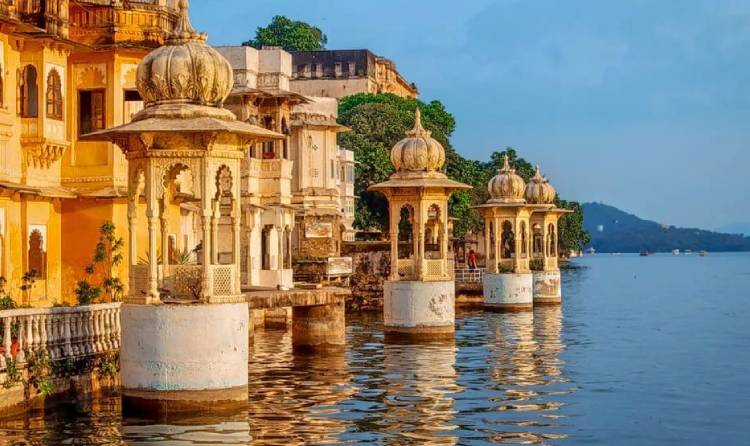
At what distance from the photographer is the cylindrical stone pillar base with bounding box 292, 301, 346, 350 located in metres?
35.0

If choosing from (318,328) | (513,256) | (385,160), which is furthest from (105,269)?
(385,160)

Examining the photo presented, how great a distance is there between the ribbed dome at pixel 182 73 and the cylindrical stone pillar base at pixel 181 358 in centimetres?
386

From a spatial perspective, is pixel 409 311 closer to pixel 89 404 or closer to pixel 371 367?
pixel 371 367

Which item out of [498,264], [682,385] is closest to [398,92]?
[498,264]

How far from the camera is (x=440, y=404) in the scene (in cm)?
2586

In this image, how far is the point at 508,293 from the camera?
176 feet

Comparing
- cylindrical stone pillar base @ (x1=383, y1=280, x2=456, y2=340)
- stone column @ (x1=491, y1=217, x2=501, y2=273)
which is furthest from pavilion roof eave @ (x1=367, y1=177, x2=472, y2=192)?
stone column @ (x1=491, y1=217, x2=501, y2=273)

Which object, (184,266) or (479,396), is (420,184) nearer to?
(479,396)

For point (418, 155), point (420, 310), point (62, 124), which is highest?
point (62, 124)

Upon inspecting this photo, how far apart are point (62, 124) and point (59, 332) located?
8.84 metres

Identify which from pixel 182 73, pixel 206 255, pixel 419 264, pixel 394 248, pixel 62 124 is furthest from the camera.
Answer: pixel 394 248

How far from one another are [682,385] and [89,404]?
1376 cm

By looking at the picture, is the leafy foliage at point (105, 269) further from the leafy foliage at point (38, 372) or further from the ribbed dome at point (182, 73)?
the ribbed dome at point (182, 73)

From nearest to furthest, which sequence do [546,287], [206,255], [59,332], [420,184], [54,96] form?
[206,255] → [59,332] → [54,96] → [420,184] → [546,287]
